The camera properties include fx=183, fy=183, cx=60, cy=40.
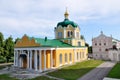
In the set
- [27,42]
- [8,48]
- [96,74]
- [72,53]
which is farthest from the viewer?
→ [8,48]

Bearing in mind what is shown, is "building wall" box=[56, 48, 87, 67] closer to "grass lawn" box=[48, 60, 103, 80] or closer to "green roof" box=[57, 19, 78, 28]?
"grass lawn" box=[48, 60, 103, 80]

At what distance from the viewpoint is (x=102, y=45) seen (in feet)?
164

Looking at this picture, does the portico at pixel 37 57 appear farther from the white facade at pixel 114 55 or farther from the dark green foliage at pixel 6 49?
the white facade at pixel 114 55

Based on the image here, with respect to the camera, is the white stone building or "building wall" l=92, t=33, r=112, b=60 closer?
the white stone building

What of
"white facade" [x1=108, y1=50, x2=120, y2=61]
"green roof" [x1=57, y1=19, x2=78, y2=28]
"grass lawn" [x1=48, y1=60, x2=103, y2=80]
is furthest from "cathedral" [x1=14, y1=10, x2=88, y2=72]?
"white facade" [x1=108, y1=50, x2=120, y2=61]

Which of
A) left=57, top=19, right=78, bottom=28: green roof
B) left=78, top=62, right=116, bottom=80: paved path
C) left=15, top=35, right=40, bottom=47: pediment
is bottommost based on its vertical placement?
left=78, top=62, right=116, bottom=80: paved path

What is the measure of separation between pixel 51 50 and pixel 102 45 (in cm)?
2364

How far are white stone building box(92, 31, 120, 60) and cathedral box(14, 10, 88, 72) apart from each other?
9308mm

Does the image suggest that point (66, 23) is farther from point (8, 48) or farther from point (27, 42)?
point (8, 48)

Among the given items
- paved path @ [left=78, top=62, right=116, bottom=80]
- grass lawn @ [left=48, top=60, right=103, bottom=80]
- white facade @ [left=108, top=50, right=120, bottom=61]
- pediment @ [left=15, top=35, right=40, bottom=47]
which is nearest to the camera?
paved path @ [left=78, top=62, right=116, bottom=80]

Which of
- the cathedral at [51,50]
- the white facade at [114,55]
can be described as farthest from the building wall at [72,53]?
the white facade at [114,55]

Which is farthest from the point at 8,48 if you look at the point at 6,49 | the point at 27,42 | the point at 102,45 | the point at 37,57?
the point at 102,45

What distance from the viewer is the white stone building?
4925 centimetres

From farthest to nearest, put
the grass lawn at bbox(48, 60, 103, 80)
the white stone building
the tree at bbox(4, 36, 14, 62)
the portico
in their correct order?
the white stone building < the tree at bbox(4, 36, 14, 62) < the portico < the grass lawn at bbox(48, 60, 103, 80)
